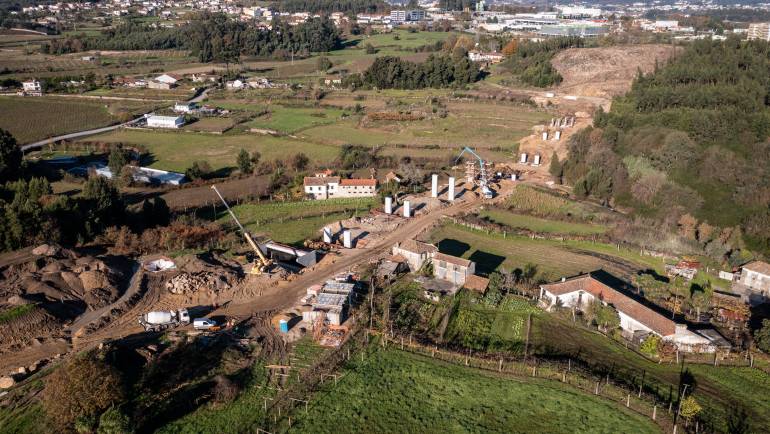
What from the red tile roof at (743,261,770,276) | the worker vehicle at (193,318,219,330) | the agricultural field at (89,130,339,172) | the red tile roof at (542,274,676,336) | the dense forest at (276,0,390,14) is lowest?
the worker vehicle at (193,318,219,330)

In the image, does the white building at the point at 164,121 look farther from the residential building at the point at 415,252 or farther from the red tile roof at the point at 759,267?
the red tile roof at the point at 759,267

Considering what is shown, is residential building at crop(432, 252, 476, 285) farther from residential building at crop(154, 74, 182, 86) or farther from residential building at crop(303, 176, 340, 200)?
residential building at crop(154, 74, 182, 86)

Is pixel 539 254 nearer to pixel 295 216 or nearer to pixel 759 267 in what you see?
pixel 759 267

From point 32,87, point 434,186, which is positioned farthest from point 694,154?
point 32,87

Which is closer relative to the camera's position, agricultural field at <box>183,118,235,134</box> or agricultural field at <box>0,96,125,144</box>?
agricultural field at <box>0,96,125,144</box>

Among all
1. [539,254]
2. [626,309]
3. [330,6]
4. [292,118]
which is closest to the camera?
[626,309]

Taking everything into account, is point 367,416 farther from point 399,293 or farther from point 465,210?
point 465,210

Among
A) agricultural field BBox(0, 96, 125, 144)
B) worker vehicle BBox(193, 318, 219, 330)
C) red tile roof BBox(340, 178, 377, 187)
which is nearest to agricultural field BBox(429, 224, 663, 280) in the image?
red tile roof BBox(340, 178, 377, 187)
